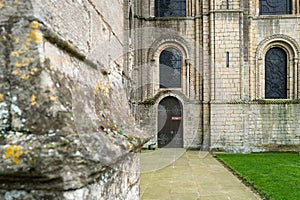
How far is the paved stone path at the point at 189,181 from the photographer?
21.0ft

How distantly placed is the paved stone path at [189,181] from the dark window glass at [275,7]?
9410 millimetres

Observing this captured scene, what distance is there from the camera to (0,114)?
1.06 m

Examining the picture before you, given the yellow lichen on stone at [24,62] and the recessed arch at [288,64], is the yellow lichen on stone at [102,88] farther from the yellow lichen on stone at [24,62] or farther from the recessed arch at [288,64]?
the recessed arch at [288,64]

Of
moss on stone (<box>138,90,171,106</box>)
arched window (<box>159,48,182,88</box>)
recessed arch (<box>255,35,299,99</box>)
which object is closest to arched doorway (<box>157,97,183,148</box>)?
moss on stone (<box>138,90,171,106</box>)

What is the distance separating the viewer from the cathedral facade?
14.8 metres

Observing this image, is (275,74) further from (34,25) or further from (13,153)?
(13,153)

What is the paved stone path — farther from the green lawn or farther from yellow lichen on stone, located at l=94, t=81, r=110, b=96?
yellow lichen on stone, located at l=94, t=81, r=110, b=96

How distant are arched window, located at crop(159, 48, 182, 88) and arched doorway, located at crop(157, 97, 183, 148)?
2.94ft

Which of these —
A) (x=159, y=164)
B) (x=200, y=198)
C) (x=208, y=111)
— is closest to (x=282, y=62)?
(x=208, y=111)

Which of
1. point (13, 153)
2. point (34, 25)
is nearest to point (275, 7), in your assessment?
point (34, 25)

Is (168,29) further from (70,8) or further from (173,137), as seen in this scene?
(70,8)

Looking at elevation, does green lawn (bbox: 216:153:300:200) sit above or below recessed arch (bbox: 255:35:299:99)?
below

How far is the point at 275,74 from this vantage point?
1580cm

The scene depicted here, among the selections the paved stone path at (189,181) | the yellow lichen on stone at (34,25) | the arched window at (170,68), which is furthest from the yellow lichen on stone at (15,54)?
the arched window at (170,68)
